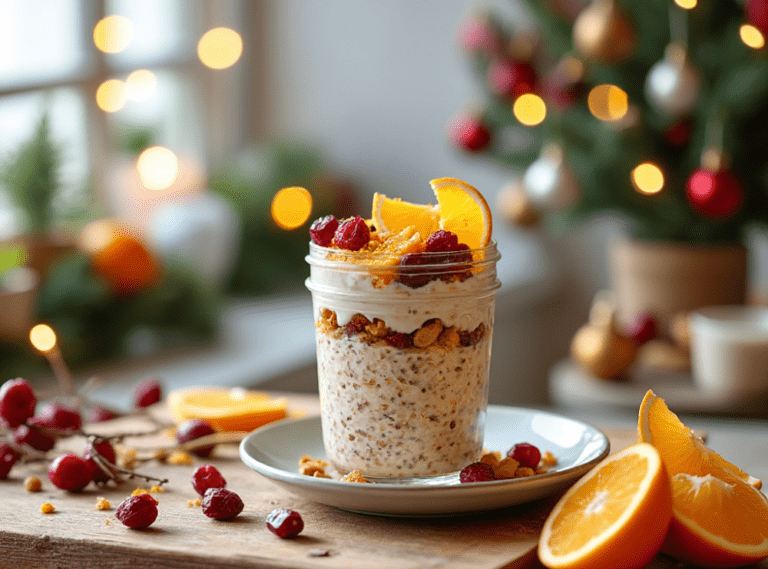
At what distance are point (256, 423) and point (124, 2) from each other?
174 cm

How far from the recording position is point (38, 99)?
83.2 inches

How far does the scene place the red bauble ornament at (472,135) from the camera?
2139 mm

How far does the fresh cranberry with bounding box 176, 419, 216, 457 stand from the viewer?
989 millimetres

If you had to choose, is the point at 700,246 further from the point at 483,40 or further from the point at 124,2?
the point at 124,2

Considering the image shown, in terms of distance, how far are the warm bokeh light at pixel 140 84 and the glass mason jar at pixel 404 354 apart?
182cm

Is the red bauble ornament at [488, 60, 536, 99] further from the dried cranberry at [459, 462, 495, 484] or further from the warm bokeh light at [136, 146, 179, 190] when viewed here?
the dried cranberry at [459, 462, 495, 484]

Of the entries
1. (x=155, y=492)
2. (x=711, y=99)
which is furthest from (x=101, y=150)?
(x=155, y=492)

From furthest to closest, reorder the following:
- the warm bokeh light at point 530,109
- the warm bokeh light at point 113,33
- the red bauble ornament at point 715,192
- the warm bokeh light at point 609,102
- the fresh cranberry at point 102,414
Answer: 1. the warm bokeh light at point 113,33
2. the warm bokeh light at point 530,109
3. the warm bokeh light at point 609,102
4. the red bauble ornament at point 715,192
5. the fresh cranberry at point 102,414

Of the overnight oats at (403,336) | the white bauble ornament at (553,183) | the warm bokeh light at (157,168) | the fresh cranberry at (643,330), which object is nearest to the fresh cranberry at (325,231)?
the overnight oats at (403,336)

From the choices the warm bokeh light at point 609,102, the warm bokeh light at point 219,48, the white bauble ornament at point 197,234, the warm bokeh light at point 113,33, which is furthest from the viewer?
the warm bokeh light at point 219,48

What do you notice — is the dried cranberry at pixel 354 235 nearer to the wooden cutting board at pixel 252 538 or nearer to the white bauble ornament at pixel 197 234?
the wooden cutting board at pixel 252 538

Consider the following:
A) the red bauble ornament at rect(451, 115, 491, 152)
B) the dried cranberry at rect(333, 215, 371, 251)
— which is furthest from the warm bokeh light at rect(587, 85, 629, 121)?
the dried cranberry at rect(333, 215, 371, 251)

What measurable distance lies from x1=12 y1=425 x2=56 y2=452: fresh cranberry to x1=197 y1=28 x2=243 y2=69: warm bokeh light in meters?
2.01

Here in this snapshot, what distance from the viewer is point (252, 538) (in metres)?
0.72
